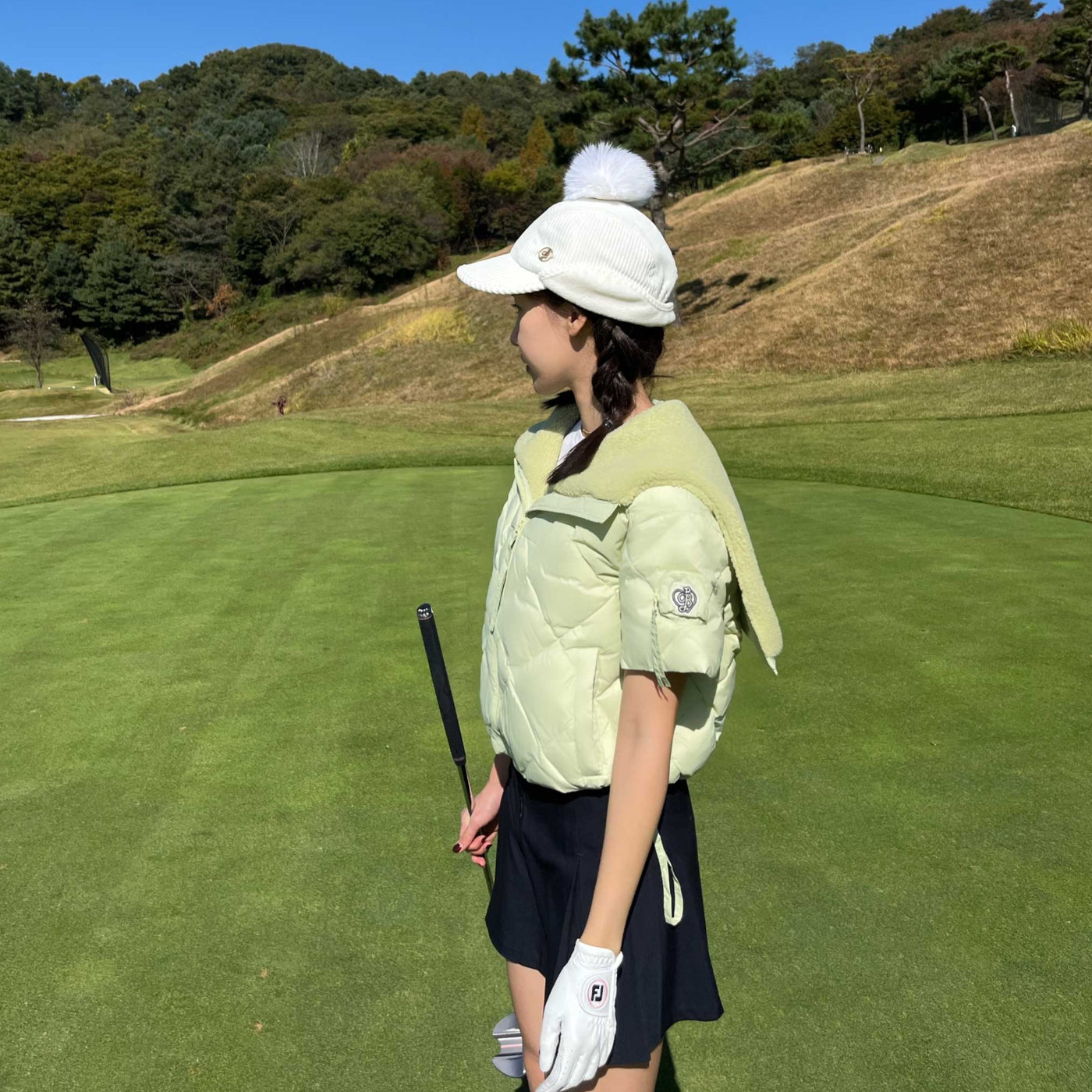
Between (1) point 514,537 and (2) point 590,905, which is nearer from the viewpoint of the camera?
(2) point 590,905

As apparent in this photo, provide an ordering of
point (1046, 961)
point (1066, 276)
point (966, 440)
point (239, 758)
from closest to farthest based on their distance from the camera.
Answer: point (1046, 961) → point (239, 758) → point (966, 440) → point (1066, 276)

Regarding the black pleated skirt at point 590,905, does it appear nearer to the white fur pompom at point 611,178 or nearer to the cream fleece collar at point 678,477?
the cream fleece collar at point 678,477

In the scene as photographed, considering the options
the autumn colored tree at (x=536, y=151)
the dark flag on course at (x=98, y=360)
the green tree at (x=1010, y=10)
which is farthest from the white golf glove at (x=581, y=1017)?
the green tree at (x=1010, y=10)

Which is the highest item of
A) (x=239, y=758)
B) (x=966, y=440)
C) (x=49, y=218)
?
(x=49, y=218)

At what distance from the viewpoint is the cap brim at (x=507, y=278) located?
158 centimetres

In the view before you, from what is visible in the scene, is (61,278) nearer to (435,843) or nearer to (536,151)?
(536,151)

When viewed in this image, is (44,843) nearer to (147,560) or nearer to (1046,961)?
(1046,961)

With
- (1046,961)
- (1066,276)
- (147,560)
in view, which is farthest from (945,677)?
(1066,276)

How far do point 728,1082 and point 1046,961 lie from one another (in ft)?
3.11

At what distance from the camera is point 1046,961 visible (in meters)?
2.42

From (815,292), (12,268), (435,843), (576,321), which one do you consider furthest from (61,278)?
(576,321)

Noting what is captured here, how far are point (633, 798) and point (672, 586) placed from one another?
1.08 ft

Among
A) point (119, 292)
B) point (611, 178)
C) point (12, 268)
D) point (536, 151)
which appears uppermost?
point (536, 151)

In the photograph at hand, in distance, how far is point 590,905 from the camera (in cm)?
154
